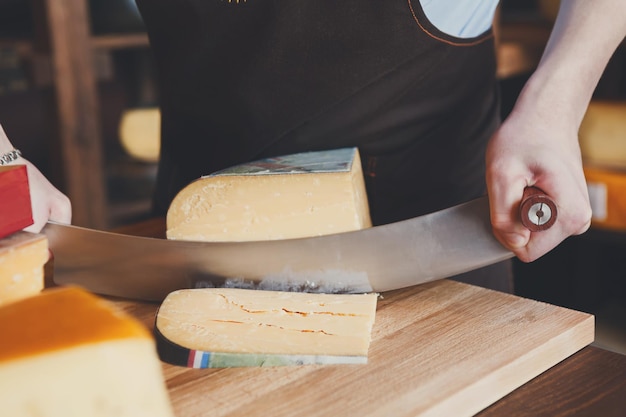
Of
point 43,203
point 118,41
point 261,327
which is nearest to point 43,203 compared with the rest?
point 43,203

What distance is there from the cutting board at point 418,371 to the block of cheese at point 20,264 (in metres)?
0.16

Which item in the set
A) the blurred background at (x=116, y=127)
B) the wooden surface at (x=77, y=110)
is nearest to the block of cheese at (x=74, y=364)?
the blurred background at (x=116, y=127)

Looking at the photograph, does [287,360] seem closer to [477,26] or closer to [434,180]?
[434,180]

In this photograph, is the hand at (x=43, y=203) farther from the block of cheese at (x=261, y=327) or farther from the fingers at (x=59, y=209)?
the block of cheese at (x=261, y=327)

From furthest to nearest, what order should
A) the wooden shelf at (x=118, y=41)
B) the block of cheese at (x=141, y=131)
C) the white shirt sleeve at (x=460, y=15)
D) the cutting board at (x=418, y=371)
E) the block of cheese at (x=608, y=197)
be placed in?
the wooden shelf at (x=118, y=41) < the block of cheese at (x=141, y=131) < the block of cheese at (x=608, y=197) < the white shirt sleeve at (x=460, y=15) < the cutting board at (x=418, y=371)

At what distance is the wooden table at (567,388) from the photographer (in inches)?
27.1

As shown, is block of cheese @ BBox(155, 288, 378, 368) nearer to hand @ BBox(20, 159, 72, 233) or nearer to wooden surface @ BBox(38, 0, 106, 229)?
hand @ BBox(20, 159, 72, 233)

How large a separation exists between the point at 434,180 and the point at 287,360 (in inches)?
20.0

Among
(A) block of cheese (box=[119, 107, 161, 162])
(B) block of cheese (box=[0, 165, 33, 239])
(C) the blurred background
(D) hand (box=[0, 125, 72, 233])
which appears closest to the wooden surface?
(C) the blurred background

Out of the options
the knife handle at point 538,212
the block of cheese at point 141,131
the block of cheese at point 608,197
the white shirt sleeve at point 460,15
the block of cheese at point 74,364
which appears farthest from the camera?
the block of cheese at point 141,131

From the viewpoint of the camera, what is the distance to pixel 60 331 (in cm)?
56

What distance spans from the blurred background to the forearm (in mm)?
1075

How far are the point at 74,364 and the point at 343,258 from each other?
421 mm

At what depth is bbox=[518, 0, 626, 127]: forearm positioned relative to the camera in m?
0.91
